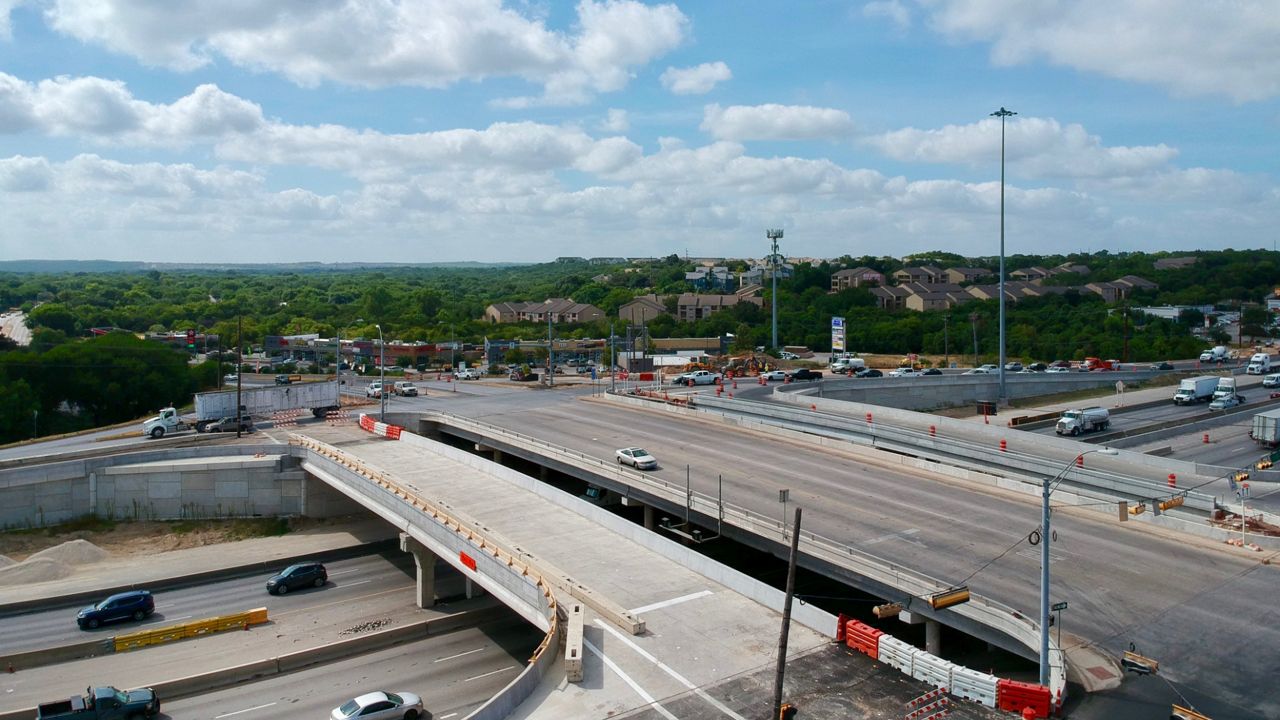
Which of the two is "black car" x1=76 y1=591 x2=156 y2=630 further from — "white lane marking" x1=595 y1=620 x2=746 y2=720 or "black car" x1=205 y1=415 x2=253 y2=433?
"white lane marking" x1=595 y1=620 x2=746 y2=720

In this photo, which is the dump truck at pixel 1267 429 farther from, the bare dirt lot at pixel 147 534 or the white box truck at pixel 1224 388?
the bare dirt lot at pixel 147 534

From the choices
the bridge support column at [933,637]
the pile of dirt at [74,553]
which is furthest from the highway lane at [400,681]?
the pile of dirt at [74,553]

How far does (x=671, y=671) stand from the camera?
20.2 m

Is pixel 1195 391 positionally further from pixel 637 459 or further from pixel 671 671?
pixel 671 671

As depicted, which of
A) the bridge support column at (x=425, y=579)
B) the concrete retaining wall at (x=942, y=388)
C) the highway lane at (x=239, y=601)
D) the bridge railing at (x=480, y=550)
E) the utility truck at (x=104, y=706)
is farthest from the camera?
the concrete retaining wall at (x=942, y=388)

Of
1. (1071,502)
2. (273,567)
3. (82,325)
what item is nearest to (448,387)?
(273,567)

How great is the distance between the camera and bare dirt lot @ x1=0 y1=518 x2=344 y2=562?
4616 cm

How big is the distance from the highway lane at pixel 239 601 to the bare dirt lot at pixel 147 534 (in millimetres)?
7069

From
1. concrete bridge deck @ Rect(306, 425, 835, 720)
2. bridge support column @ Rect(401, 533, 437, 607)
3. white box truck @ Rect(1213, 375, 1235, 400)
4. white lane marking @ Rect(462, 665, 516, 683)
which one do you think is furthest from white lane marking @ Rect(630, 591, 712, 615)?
white box truck @ Rect(1213, 375, 1235, 400)

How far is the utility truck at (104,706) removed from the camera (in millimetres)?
25328

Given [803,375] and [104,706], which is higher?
[803,375]

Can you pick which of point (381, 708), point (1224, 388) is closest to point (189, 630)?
point (381, 708)

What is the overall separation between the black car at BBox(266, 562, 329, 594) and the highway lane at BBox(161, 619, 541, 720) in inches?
363

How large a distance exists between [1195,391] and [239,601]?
2603 inches
